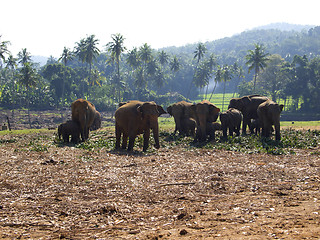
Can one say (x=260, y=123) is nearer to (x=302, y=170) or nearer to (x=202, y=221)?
(x=302, y=170)

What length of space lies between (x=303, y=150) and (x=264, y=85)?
89.9 metres

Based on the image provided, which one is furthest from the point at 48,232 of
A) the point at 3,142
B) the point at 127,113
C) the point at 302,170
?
the point at 3,142

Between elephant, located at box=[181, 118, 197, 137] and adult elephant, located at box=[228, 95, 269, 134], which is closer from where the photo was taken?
elephant, located at box=[181, 118, 197, 137]

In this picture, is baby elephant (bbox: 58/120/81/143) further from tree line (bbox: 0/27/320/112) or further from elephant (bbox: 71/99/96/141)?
tree line (bbox: 0/27/320/112)

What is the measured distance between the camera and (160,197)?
9.16 metres

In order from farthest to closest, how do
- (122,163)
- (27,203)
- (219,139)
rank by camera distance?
(219,139), (122,163), (27,203)

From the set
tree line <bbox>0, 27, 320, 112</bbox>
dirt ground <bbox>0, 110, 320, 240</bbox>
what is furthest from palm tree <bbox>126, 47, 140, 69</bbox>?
dirt ground <bbox>0, 110, 320, 240</bbox>

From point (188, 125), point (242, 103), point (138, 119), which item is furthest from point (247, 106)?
point (138, 119)

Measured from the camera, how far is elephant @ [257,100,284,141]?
62.3ft

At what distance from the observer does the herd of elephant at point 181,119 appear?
16.7m

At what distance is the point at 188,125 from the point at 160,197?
13.6 m

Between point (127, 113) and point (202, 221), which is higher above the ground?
point (127, 113)

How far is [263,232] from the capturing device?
6.29 metres

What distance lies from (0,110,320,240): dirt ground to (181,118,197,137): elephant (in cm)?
754
